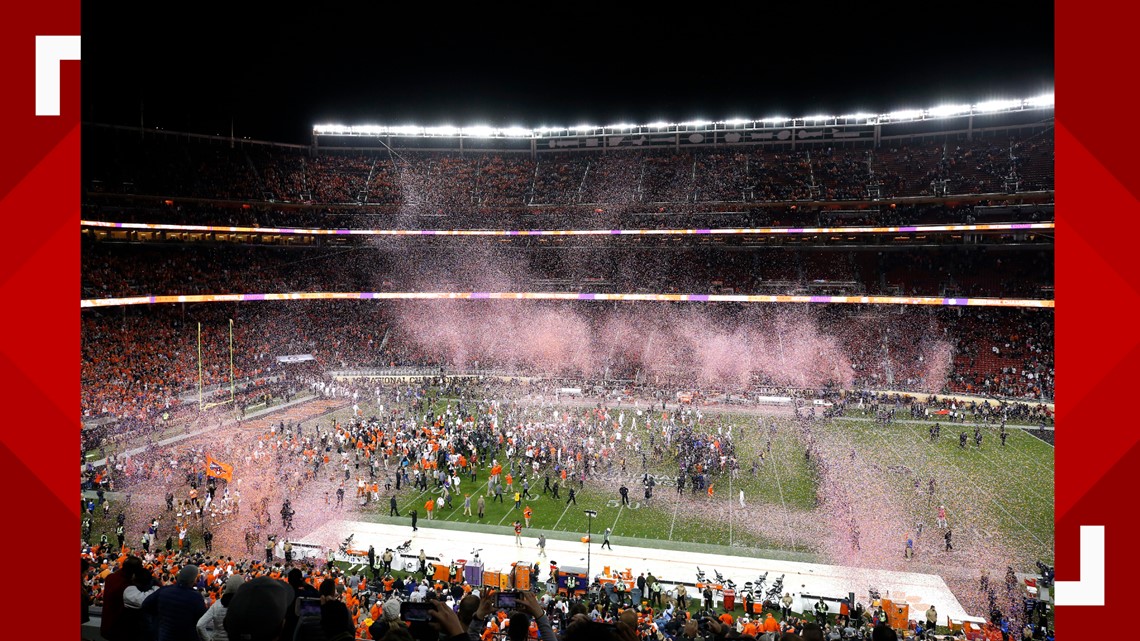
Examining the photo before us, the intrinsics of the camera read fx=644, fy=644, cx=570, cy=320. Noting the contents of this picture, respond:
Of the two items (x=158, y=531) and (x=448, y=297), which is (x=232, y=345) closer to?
(x=448, y=297)

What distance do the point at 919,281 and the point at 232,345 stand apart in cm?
3815

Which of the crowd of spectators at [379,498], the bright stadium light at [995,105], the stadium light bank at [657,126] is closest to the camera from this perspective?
the crowd of spectators at [379,498]

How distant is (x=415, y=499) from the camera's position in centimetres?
1888

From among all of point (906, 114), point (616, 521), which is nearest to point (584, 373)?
point (616, 521)

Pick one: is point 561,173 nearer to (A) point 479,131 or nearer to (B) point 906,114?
(A) point 479,131

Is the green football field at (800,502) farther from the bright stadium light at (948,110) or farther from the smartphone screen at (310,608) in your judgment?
the bright stadium light at (948,110)

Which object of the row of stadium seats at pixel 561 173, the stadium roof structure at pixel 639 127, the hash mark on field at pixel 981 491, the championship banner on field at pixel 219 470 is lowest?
the hash mark on field at pixel 981 491

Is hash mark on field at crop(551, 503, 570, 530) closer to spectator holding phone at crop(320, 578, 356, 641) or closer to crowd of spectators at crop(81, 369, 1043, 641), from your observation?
crowd of spectators at crop(81, 369, 1043, 641)

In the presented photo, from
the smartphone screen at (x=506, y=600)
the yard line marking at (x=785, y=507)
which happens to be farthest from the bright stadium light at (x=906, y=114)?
the smartphone screen at (x=506, y=600)

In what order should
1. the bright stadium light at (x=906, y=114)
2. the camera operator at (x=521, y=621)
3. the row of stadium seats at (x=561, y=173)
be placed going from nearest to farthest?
the camera operator at (x=521, y=621) < the row of stadium seats at (x=561, y=173) < the bright stadium light at (x=906, y=114)

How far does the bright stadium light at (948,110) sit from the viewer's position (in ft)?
133
